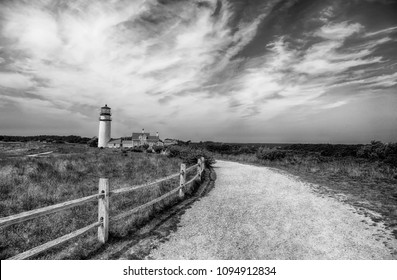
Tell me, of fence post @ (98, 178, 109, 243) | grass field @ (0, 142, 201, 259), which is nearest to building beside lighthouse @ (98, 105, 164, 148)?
grass field @ (0, 142, 201, 259)

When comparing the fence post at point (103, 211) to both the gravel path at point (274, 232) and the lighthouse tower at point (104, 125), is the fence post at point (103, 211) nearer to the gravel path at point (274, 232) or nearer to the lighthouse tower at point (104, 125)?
the gravel path at point (274, 232)

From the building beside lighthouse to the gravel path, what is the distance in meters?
60.0

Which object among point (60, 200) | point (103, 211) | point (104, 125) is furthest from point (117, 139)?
point (103, 211)

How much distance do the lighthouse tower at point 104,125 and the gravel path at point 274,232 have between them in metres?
64.0

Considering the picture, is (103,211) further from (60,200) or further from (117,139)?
(117,139)

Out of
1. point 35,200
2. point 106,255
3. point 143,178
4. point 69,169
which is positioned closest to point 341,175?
point 143,178

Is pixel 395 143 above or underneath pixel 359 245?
above

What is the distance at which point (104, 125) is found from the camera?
224 feet

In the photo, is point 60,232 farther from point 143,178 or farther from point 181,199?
point 143,178

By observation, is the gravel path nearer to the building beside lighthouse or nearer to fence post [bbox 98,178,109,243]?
fence post [bbox 98,178,109,243]

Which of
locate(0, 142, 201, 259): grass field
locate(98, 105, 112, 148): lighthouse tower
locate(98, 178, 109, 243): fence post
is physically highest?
locate(98, 105, 112, 148): lighthouse tower

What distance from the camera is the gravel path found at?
202 inches
